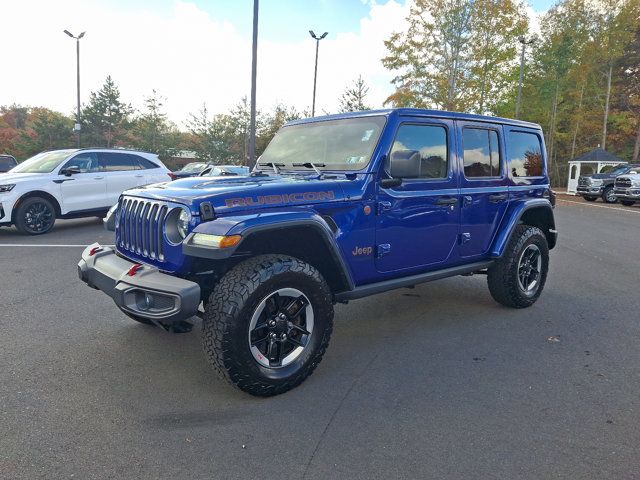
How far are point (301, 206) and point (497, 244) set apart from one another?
243 cm

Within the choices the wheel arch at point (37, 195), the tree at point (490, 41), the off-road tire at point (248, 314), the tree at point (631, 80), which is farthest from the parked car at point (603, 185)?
the off-road tire at point (248, 314)

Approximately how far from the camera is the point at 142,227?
127 inches

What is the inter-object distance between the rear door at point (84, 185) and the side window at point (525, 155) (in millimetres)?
8519

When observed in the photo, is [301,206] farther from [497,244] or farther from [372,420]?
[497,244]

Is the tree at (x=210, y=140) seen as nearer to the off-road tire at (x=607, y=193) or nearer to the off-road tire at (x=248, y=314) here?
the off-road tire at (x=607, y=193)

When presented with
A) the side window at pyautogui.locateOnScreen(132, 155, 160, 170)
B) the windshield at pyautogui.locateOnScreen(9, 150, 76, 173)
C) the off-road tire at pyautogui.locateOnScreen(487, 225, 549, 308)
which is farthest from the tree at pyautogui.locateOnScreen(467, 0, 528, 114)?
the off-road tire at pyautogui.locateOnScreen(487, 225, 549, 308)

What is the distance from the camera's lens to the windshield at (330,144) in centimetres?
369

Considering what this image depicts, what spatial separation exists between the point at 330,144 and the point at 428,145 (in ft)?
2.76

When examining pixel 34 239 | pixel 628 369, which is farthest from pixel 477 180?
pixel 34 239

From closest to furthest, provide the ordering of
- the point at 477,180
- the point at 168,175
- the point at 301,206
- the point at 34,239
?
1. the point at 301,206
2. the point at 477,180
3. the point at 34,239
4. the point at 168,175

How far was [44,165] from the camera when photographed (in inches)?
386

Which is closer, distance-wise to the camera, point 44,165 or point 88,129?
point 44,165

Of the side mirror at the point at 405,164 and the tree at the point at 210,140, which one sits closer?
the side mirror at the point at 405,164

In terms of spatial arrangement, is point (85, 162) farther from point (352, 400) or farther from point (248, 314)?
point (352, 400)
